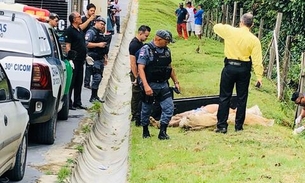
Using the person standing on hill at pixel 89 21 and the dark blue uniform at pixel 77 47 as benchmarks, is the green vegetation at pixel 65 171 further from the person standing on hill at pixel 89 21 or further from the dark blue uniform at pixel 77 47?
the person standing on hill at pixel 89 21

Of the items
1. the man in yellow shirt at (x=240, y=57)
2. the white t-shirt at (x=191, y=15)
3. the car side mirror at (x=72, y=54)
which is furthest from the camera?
the white t-shirt at (x=191, y=15)

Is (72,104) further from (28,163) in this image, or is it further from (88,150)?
(28,163)

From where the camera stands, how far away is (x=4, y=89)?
7.78 meters

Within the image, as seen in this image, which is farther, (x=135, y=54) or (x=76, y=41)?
(x=76, y=41)

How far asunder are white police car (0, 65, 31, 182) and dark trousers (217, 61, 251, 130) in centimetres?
409

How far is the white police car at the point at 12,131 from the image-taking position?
7.24 metres

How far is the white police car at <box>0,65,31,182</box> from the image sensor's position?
7238mm

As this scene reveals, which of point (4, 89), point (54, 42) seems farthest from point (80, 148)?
point (4, 89)

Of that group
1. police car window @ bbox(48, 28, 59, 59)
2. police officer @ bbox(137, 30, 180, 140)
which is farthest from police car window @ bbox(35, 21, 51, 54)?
police officer @ bbox(137, 30, 180, 140)

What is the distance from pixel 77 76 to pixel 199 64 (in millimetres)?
9528

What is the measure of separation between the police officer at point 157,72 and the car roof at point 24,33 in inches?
57.7

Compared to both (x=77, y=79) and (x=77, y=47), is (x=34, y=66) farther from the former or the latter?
(x=77, y=79)

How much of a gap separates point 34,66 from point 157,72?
82.3 inches

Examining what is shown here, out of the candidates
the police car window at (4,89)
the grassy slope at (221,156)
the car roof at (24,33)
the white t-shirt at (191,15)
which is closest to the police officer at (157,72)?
the grassy slope at (221,156)
